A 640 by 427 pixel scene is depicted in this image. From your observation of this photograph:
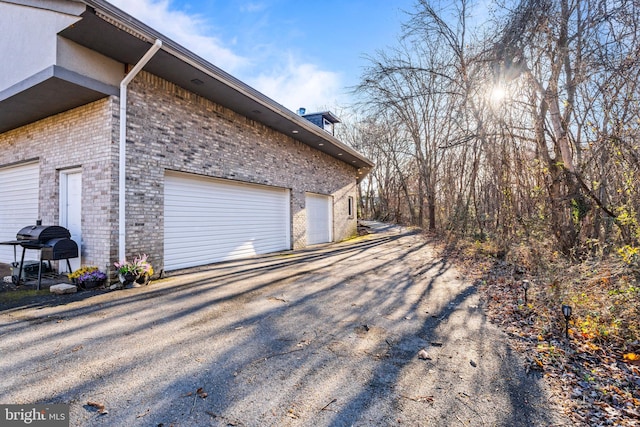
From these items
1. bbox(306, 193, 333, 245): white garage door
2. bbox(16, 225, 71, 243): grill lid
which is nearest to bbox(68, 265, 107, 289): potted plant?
bbox(16, 225, 71, 243): grill lid

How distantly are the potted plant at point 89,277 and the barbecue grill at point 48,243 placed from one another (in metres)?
0.42

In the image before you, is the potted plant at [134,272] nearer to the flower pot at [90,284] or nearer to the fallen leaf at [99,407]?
the flower pot at [90,284]

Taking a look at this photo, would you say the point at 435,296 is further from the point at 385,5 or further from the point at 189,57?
the point at 385,5

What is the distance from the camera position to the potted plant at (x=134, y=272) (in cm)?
537

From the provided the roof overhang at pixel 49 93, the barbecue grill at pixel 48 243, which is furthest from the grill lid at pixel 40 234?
the roof overhang at pixel 49 93

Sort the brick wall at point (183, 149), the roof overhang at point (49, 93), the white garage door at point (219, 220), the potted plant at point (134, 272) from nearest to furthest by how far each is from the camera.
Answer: the roof overhang at point (49, 93) → the potted plant at point (134, 272) → the brick wall at point (183, 149) → the white garage door at point (219, 220)

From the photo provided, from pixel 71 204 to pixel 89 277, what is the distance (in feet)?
6.73

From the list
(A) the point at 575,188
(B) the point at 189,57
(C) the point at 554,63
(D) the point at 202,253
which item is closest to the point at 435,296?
(A) the point at 575,188

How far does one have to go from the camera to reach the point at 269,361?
9.19ft

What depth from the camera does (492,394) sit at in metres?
2.34

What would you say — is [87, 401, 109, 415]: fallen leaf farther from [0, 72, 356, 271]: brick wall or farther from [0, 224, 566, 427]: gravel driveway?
[0, 72, 356, 271]: brick wall

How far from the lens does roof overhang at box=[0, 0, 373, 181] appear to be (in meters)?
4.58

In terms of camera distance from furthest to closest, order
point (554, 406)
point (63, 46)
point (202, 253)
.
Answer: point (202, 253), point (63, 46), point (554, 406)

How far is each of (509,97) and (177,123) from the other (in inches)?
270
